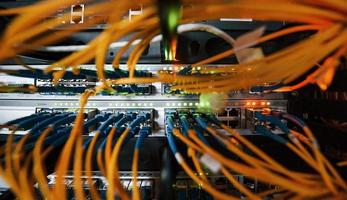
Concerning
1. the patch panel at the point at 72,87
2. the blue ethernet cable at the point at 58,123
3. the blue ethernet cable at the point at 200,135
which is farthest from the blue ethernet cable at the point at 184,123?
the blue ethernet cable at the point at 58,123

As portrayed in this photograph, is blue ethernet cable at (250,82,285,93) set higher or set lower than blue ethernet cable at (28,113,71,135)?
higher

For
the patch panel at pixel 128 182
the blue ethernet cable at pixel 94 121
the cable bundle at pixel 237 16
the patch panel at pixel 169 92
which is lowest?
the patch panel at pixel 128 182

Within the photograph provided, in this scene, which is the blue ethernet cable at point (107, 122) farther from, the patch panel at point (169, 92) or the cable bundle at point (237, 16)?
the cable bundle at point (237, 16)

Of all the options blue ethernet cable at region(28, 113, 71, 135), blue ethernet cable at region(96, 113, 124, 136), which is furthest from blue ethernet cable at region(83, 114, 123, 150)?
blue ethernet cable at region(28, 113, 71, 135)

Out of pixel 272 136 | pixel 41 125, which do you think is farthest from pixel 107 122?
pixel 272 136

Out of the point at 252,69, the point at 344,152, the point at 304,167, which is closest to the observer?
the point at 252,69

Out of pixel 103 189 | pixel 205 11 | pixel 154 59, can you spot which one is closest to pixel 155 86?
pixel 154 59

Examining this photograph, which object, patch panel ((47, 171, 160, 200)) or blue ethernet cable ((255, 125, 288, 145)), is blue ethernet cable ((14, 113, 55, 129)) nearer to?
patch panel ((47, 171, 160, 200))

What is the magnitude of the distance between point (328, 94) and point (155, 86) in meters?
0.52

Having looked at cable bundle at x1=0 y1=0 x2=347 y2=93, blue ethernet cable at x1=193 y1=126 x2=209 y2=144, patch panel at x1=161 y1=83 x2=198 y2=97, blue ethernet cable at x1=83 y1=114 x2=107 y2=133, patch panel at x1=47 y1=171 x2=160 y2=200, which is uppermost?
cable bundle at x1=0 y1=0 x2=347 y2=93

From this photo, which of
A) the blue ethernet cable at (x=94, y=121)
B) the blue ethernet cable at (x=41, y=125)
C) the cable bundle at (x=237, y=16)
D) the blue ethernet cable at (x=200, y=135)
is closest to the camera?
the cable bundle at (x=237, y=16)

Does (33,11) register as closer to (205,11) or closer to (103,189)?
(205,11)

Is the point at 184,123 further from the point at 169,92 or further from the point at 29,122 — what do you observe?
the point at 29,122

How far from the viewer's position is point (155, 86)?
94cm
